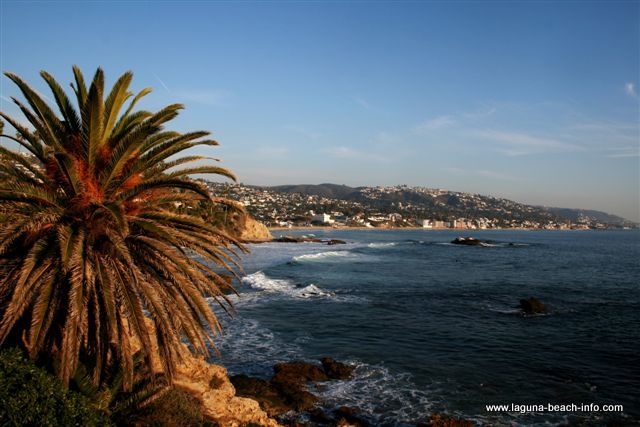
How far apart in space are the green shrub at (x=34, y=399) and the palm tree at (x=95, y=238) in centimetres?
32

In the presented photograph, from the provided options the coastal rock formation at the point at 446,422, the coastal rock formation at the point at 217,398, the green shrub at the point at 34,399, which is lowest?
the coastal rock formation at the point at 446,422

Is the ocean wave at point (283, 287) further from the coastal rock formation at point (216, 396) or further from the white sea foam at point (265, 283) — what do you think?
the coastal rock formation at point (216, 396)

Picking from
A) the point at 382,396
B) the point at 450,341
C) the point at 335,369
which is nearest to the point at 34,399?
the point at 382,396

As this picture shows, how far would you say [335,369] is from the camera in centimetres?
1586

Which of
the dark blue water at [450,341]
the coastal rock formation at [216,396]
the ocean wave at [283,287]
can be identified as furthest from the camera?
the ocean wave at [283,287]

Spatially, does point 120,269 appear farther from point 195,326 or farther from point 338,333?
point 338,333

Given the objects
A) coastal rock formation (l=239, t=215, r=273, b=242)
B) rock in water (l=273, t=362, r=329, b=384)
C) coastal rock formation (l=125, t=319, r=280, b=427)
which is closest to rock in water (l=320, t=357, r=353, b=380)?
rock in water (l=273, t=362, r=329, b=384)

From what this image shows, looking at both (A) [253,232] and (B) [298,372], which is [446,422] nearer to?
(B) [298,372]

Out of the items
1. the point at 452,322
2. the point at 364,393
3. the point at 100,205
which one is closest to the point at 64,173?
the point at 100,205

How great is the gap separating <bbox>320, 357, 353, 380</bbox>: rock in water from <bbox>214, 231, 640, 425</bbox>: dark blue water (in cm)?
46

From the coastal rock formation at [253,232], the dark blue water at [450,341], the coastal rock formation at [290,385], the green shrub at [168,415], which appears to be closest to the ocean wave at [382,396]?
the dark blue water at [450,341]

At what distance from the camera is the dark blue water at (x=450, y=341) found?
13.9 meters

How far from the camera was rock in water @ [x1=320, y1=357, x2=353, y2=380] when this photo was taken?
51.0ft

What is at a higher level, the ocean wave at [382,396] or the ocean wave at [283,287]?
the ocean wave at [382,396]
